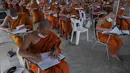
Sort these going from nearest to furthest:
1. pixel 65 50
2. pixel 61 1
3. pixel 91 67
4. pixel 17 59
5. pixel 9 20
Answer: pixel 17 59
pixel 91 67
pixel 9 20
pixel 65 50
pixel 61 1

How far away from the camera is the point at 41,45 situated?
211 cm

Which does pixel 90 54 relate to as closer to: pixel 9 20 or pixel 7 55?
pixel 9 20

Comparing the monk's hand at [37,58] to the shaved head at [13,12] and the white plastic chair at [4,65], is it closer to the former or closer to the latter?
the white plastic chair at [4,65]

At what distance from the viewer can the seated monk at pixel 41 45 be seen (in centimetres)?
199

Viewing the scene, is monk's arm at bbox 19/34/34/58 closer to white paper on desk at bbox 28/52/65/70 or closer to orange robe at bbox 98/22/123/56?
white paper on desk at bbox 28/52/65/70

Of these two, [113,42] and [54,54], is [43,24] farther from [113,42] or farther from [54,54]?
[113,42]

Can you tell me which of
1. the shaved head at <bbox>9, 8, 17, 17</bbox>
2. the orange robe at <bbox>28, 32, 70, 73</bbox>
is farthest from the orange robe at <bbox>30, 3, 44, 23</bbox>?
the orange robe at <bbox>28, 32, 70, 73</bbox>

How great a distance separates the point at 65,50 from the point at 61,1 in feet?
11.8

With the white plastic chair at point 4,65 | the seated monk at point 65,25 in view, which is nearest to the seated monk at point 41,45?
the white plastic chair at point 4,65

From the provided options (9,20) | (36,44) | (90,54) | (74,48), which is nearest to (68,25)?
(74,48)

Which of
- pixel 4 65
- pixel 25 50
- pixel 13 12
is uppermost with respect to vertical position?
pixel 13 12

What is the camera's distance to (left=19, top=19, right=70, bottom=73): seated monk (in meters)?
1.99

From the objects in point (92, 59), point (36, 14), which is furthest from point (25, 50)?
point (36, 14)

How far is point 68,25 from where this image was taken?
210 inches
